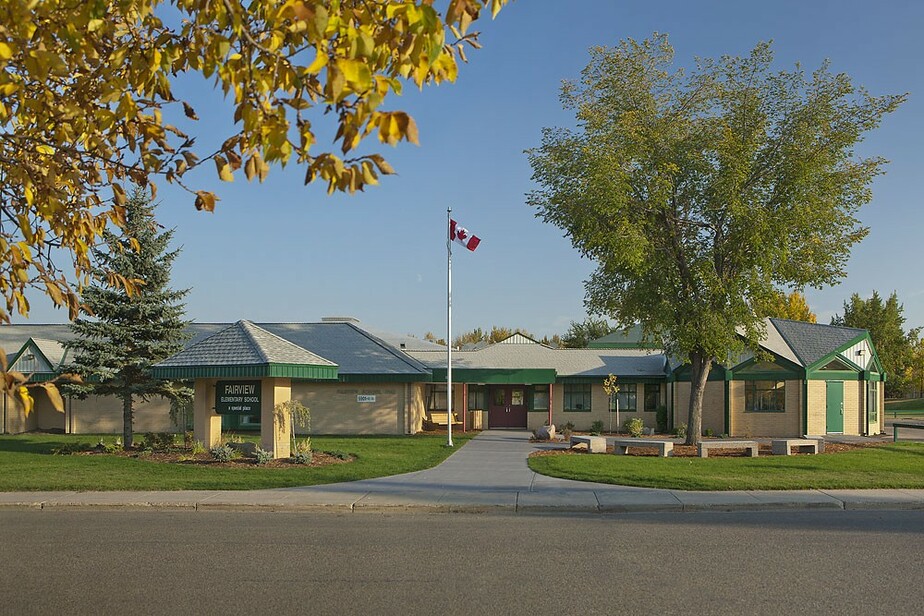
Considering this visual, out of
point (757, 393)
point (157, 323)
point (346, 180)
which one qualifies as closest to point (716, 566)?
point (346, 180)

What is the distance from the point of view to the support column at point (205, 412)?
24469mm

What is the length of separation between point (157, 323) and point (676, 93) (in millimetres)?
18326

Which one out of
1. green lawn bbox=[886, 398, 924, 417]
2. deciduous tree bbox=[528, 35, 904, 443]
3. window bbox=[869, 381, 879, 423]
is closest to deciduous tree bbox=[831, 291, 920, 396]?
green lawn bbox=[886, 398, 924, 417]

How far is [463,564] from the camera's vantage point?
33.2 ft

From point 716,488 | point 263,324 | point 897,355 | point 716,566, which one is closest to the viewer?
point 716,566

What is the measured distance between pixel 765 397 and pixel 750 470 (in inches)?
615

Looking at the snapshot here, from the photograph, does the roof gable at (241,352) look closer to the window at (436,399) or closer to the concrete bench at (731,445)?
the concrete bench at (731,445)

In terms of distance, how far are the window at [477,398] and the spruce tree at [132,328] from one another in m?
17.3

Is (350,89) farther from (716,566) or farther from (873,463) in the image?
(873,463)

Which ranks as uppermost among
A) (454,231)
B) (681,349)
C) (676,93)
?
→ (676,93)

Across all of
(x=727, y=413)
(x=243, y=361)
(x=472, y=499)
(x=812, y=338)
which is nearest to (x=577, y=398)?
(x=727, y=413)

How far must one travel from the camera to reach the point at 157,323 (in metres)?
26.8

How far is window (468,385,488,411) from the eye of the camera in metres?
41.7

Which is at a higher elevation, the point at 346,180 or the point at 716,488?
the point at 346,180
